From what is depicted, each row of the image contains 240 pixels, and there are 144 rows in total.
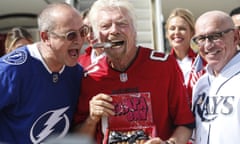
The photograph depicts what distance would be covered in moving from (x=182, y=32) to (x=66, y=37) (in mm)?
1872

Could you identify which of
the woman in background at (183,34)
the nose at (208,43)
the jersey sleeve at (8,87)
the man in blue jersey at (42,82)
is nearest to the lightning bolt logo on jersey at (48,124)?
the man in blue jersey at (42,82)

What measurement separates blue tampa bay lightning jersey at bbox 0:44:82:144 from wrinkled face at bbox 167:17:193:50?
1.75 meters

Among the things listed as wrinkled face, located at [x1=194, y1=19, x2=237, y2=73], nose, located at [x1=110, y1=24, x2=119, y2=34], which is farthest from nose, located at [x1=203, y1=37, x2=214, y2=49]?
nose, located at [x1=110, y1=24, x2=119, y2=34]

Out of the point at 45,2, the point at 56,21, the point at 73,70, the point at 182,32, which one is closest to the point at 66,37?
the point at 56,21

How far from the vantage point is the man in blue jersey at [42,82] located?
289 cm

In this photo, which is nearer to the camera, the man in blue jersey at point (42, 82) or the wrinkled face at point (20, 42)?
the man in blue jersey at point (42, 82)

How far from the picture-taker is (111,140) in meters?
2.73

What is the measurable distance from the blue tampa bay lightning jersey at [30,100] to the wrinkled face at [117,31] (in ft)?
1.41

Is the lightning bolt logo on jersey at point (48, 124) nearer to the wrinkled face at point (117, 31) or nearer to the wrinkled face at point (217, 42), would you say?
the wrinkled face at point (117, 31)

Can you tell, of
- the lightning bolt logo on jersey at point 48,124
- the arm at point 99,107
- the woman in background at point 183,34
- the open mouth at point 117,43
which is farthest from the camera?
the woman in background at point 183,34

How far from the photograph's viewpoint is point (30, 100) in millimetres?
2945

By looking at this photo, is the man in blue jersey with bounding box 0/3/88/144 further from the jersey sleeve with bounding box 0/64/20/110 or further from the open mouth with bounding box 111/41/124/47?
the open mouth with bounding box 111/41/124/47

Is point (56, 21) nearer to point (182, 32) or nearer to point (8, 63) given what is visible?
point (8, 63)

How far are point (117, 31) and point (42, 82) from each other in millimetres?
573
